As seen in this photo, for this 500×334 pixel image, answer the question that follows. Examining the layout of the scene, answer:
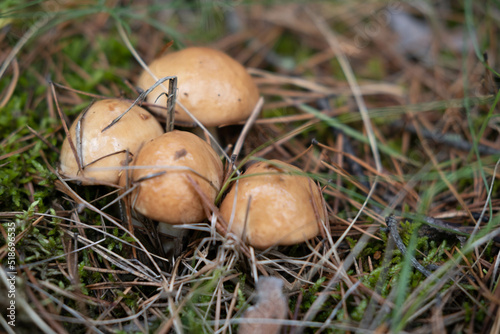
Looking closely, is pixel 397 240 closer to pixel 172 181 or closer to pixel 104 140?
pixel 172 181

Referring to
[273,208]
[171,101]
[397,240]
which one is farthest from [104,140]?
[397,240]

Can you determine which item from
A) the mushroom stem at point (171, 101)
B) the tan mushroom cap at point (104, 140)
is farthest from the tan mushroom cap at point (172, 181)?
the mushroom stem at point (171, 101)

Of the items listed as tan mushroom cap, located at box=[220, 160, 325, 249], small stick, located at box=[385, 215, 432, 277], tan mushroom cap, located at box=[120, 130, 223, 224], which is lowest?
small stick, located at box=[385, 215, 432, 277]

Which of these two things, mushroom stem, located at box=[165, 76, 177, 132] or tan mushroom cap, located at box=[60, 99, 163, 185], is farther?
mushroom stem, located at box=[165, 76, 177, 132]

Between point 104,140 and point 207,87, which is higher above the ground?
point 207,87

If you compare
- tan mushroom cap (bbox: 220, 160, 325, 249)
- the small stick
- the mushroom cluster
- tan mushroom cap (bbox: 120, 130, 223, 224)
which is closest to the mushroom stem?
the mushroom cluster

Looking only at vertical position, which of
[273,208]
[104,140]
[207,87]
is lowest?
[273,208]

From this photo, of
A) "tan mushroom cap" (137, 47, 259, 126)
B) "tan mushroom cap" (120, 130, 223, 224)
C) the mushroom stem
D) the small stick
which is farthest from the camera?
"tan mushroom cap" (137, 47, 259, 126)

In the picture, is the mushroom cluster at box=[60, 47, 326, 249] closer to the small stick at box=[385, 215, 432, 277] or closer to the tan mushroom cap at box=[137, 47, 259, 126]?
the tan mushroom cap at box=[137, 47, 259, 126]
